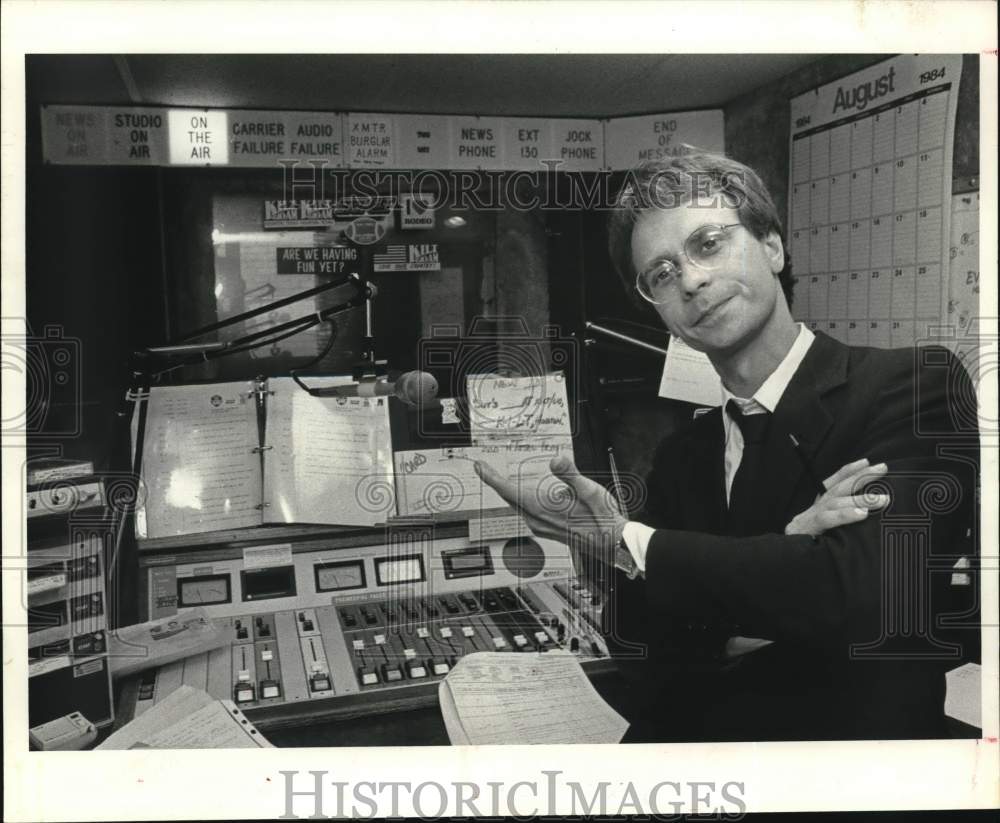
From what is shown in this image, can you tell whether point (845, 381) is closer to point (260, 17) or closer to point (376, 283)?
point (376, 283)

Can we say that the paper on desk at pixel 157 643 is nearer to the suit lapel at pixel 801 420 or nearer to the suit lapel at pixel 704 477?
the suit lapel at pixel 704 477

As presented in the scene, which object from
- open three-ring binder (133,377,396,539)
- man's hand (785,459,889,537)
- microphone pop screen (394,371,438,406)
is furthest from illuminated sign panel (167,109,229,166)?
man's hand (785,459,889,537)

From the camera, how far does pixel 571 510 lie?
1.56 meters

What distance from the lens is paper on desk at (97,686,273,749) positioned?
59.1 inches

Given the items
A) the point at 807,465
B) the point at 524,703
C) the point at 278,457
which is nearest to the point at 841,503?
the point at 807,465

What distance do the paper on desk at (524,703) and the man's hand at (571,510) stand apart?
0.22 m

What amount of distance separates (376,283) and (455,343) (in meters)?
0.19

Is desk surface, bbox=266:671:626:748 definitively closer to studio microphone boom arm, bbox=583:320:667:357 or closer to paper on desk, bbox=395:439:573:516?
paper on desk, bbox=395:439:573:516

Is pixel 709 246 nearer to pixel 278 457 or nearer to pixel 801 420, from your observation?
pixel 801 420

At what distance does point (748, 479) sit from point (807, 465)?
0.10m

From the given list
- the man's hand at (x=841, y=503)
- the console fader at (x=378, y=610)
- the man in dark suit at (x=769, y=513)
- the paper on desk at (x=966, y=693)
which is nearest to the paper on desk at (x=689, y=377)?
the man in dark suit at (x=769, y=513)

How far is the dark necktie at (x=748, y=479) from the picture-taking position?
4.91 ft

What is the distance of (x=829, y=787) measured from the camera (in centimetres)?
156

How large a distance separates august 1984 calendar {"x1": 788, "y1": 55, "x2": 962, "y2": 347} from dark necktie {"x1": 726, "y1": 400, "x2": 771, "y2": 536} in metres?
0.21
